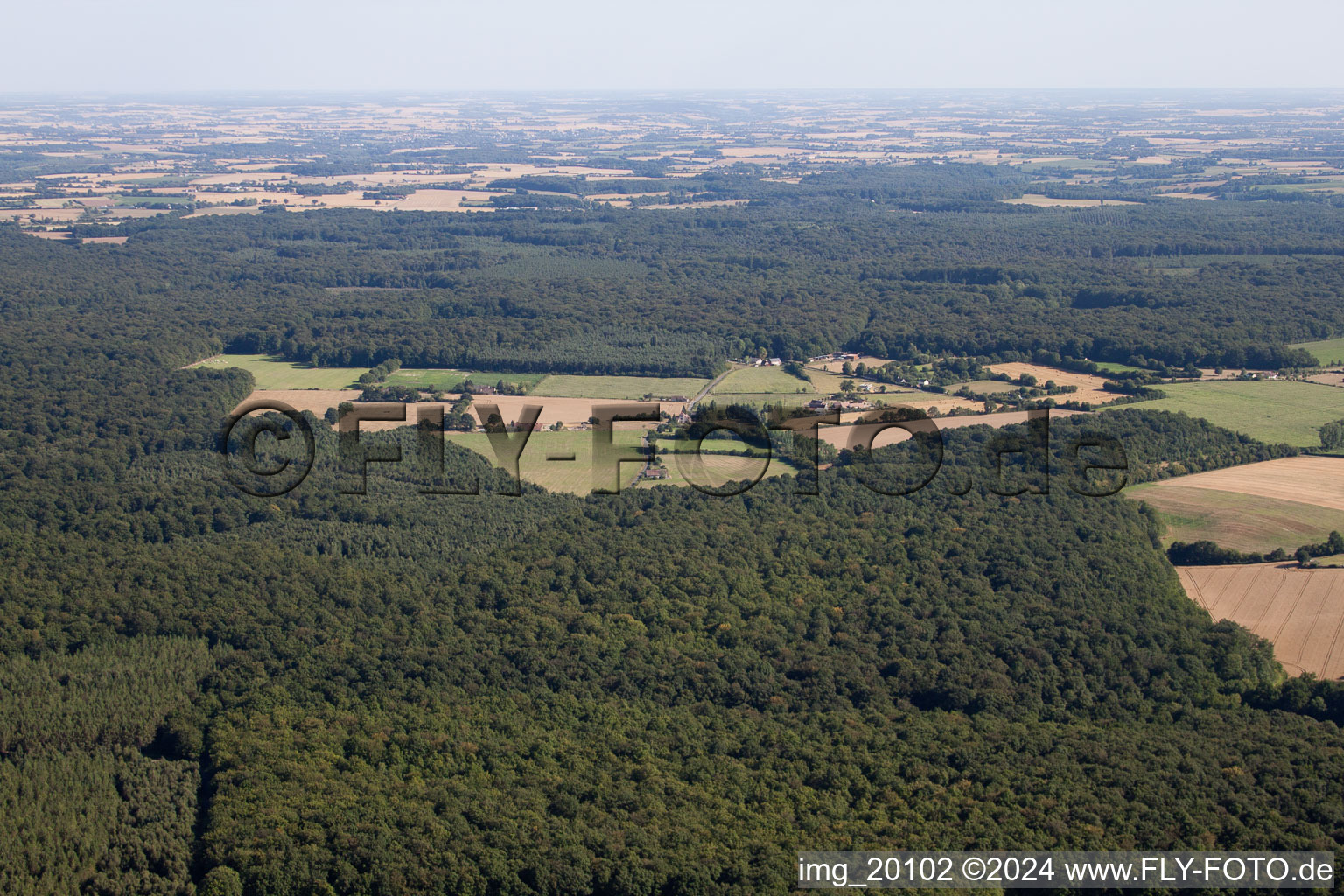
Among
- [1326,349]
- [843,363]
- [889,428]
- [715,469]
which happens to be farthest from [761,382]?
[1326,349]

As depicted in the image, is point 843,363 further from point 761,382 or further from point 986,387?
point 986,387

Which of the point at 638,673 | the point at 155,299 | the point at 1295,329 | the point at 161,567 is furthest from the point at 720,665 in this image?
the point at 155,299

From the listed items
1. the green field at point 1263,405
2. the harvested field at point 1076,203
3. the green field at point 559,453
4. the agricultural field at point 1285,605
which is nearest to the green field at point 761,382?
the green field at point 559,453

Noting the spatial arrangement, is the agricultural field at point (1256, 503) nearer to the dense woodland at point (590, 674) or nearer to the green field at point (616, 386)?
the dense woodland at point (590, 674)

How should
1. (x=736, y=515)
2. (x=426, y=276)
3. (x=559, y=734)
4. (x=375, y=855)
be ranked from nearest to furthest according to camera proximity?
(x=375, y=855), (x=559, y=734), (x=736, y=515), (x=426, y=276)

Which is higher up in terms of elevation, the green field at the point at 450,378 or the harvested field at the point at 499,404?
the green field at the point at 450,378

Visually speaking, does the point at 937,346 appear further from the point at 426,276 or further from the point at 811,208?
the point at 811,208

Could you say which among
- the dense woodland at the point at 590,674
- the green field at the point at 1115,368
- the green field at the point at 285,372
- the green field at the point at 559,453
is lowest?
the dense woodland at the point at 590,674
